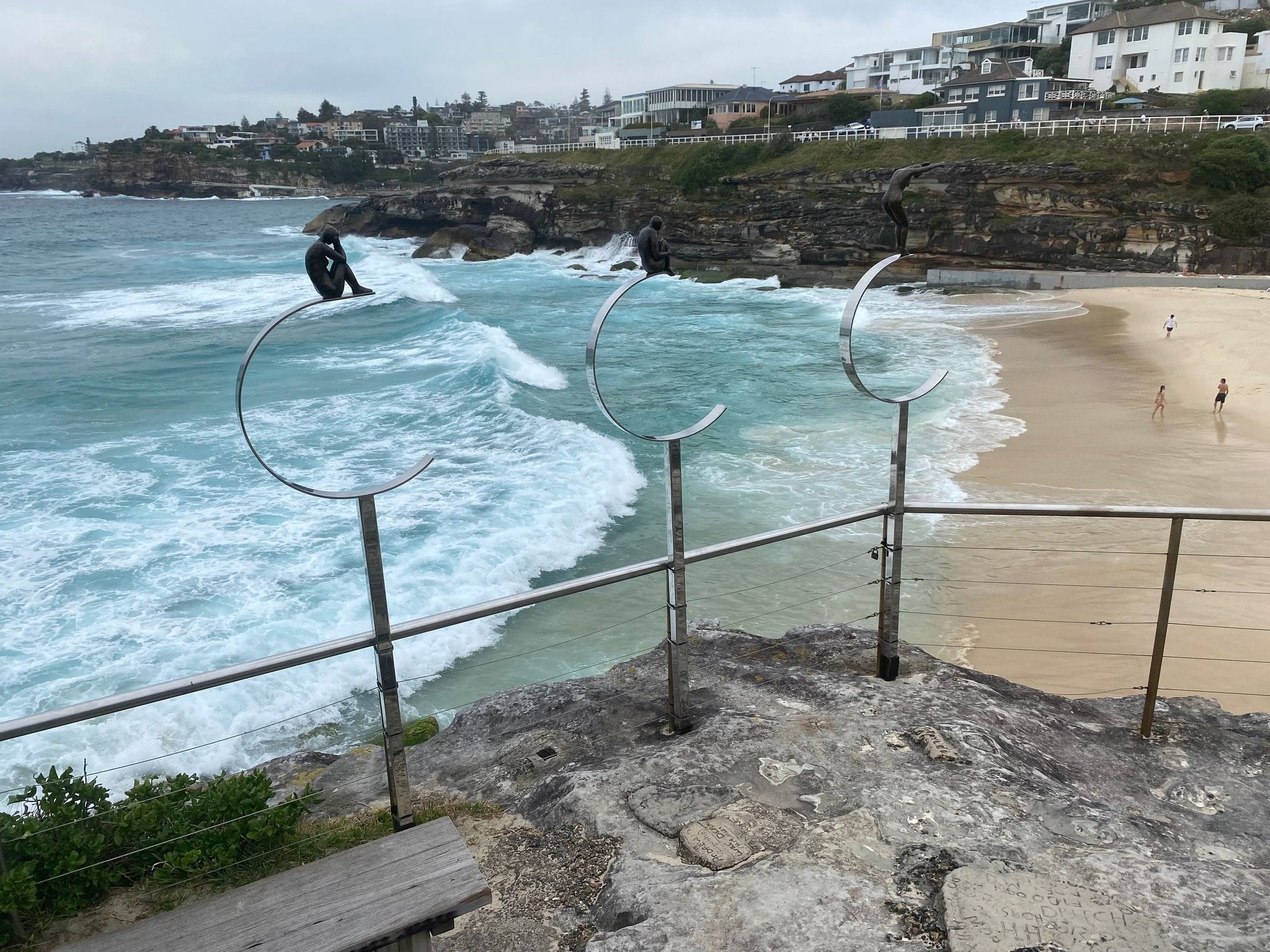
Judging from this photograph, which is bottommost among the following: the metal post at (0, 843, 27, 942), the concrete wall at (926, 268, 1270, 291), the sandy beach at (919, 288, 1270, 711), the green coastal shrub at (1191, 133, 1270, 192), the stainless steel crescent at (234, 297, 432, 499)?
the sandy beach at (919, 288, 1270, 711)

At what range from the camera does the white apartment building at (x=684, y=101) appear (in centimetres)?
6444

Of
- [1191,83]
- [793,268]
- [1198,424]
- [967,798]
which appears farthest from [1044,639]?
[1191,83]

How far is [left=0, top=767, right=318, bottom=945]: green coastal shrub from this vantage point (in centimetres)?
268

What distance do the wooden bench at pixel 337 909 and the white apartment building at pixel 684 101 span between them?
66.1 metres

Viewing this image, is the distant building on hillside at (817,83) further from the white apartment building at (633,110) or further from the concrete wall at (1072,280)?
the concrete wall at (1072,280)

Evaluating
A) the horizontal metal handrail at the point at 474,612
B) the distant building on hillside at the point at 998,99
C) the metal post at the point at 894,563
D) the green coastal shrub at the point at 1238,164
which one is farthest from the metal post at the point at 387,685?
the distant building on hillside at the point at 998,99

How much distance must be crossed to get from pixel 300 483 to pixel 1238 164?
3925cm

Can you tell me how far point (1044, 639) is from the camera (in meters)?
8.83

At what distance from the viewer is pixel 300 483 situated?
2902 mm

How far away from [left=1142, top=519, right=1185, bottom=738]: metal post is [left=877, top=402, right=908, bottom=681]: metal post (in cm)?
104

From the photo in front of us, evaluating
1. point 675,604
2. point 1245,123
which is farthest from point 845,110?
point 675,604

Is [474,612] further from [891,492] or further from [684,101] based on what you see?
[684,101]

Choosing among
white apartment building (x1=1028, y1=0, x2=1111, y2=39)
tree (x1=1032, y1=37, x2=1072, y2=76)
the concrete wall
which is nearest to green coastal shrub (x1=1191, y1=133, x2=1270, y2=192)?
the concrete wall

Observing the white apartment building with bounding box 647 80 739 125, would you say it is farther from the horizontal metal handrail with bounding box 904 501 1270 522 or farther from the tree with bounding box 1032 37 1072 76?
the horizontal metal handrail with bounding box 904 501 1270 522
